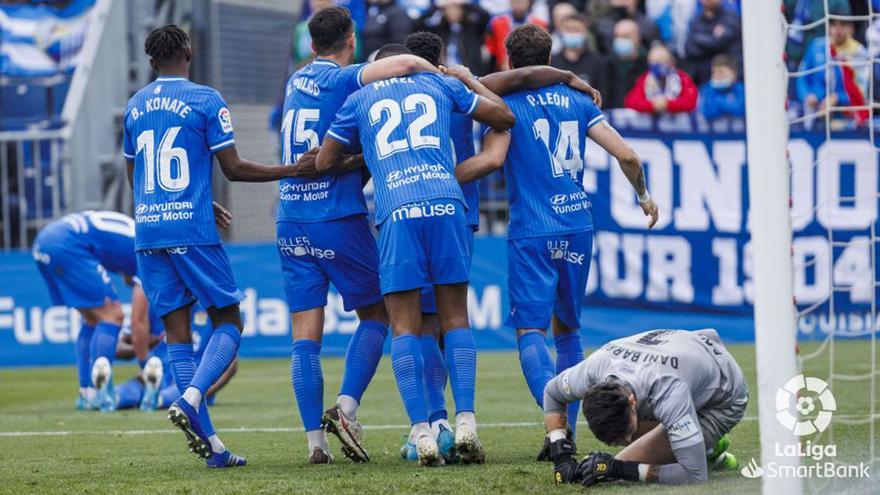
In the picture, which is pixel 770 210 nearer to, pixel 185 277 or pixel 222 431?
pixel 185 277

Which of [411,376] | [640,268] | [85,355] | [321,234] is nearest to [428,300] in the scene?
[321,234]

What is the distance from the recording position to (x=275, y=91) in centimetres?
2214

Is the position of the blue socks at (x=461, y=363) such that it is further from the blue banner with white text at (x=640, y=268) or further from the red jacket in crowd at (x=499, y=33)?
the red jacket in crowd at (x=499, y=33)

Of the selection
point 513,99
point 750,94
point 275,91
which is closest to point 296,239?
point 513,99

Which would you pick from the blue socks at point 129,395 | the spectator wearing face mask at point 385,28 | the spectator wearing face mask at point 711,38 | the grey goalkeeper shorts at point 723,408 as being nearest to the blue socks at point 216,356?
the grey goalkeeper shorts at point 723,408

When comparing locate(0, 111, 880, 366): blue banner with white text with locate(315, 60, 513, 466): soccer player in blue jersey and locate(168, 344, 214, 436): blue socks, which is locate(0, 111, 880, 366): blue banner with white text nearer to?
locate(168, 344, 214, 436): blue socks

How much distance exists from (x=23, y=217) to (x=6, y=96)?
2.69 meters

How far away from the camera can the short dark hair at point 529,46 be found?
295 inches

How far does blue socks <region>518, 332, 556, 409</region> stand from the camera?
728cm

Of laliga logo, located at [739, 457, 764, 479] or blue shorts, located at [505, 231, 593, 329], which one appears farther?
blue shorts, located at [505, 231, 593, 329]

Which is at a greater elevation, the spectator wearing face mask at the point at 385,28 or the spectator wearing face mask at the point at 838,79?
the spectator wearing face mask at the point at 385,28

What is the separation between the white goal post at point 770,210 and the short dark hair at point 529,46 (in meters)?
2.78

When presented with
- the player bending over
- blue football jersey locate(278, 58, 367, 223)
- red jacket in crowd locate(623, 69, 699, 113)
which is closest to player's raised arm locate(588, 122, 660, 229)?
the player bending over

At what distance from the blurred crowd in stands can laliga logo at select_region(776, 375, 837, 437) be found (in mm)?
7932
